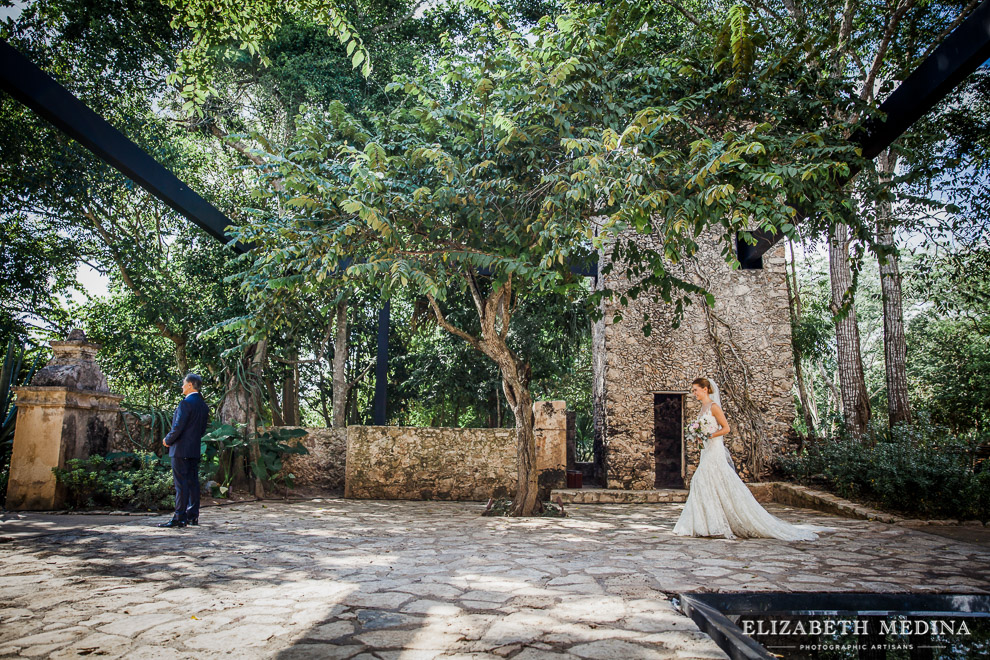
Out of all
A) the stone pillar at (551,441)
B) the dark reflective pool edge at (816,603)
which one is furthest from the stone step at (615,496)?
the dark reflective pool edge at (816,603)

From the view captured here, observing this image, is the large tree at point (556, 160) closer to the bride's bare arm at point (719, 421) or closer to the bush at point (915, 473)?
the bride's bare arm at point (719, 421)

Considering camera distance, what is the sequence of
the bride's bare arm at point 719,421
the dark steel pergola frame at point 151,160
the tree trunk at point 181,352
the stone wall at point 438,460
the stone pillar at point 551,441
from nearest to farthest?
the dark steel pergola frame at point 151,160
the bride's bare arm at point 719,421
the stone wall at point 438,460
the stone pillar at point 551,441
the tree trunk at point 181,352

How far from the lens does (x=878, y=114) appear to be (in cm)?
558

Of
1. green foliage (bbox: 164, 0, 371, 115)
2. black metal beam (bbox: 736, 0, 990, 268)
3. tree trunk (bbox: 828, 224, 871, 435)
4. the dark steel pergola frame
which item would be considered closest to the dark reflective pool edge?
the dark steel pergola frame

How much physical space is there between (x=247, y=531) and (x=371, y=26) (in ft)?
31.8

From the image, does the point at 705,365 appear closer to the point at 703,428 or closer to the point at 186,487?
the point at 703,428

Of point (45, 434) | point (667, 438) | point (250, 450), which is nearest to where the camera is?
point (45, 434)

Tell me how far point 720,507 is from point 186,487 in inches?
223

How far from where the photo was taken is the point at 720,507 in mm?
6195

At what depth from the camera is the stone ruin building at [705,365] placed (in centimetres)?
994

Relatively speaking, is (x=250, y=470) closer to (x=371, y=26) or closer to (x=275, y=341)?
(x=275, y=341)

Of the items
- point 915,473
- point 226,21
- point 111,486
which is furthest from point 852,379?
point 111,486

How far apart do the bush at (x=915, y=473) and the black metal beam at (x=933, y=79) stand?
3688 mm

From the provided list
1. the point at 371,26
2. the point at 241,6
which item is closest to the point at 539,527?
the point at 241,6
